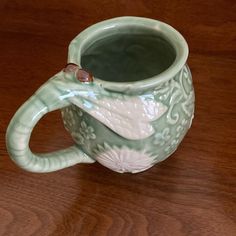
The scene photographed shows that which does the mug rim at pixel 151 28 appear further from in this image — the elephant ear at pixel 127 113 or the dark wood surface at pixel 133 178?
the dark wood surface at pixel 133 178

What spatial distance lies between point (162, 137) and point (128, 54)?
0.11m

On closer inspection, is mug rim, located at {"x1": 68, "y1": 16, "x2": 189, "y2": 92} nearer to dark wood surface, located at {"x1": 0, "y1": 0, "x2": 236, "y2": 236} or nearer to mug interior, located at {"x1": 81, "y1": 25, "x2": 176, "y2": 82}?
mug interior, located at {"x1": 81, "y1": 25, "x2": 176, "y2": 82}

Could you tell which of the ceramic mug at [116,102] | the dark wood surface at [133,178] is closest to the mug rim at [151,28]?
the ceramic mug at [116,102]

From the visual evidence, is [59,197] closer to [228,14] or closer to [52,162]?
[52,162]

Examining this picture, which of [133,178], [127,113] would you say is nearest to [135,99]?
[127,113]

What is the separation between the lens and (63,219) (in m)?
0.51

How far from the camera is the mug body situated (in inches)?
18.0

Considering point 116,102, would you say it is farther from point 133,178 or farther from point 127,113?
point 133,178

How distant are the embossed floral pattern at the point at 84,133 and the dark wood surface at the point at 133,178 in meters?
0.06

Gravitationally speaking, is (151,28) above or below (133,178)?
above

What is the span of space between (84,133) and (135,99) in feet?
0.21

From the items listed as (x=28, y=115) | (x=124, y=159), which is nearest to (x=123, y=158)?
(x=124, y=159)

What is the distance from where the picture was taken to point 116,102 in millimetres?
452

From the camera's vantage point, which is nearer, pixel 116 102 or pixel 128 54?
pixel 116 102
